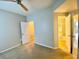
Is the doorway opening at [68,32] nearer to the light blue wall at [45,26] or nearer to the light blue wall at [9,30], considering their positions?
the light blue wall at [45,26]

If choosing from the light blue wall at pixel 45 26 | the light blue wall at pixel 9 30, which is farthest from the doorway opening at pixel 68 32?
the light blue wall at pixel 9 30

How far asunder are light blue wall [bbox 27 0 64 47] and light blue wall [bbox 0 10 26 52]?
133cm

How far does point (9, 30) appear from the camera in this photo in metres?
6.21

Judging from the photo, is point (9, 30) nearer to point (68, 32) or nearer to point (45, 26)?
point (45, 26)

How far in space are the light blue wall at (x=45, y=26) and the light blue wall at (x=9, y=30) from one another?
1327 mm

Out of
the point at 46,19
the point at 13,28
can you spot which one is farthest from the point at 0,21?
the point at 46,19

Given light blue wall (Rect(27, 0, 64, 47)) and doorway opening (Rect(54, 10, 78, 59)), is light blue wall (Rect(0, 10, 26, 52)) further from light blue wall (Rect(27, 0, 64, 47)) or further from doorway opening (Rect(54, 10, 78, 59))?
doorway opening (Rect(54, 10, 78, 59))

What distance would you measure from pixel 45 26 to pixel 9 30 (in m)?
2.20

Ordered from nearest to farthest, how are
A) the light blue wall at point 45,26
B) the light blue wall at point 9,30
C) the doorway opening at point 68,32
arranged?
the doorway opening at point 68,32 → the light blue wall at point 9,30 → the light blue wall at point 45,26

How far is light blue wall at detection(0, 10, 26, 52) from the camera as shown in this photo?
5.68 m

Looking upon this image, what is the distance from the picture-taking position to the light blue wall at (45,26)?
6.22 metres

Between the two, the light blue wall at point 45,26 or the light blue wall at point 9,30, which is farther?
the light blue wall at point 45,26

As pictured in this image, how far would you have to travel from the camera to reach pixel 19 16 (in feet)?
24.5

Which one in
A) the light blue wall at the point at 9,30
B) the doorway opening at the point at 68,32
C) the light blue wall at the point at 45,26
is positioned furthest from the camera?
the light blue wall at the point at 45,26
